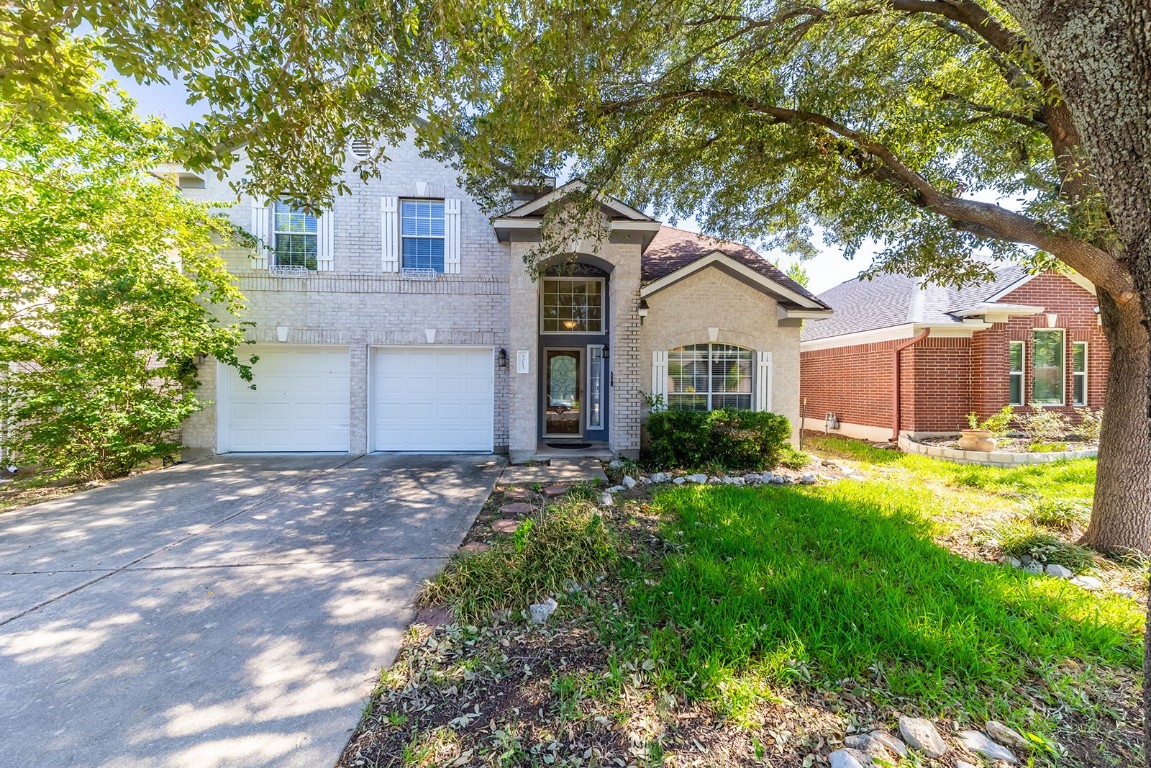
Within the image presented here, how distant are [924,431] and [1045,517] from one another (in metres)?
6.25

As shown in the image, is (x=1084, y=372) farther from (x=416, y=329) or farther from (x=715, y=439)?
(x=416, y=329)

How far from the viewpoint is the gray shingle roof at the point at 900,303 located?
34.6ft

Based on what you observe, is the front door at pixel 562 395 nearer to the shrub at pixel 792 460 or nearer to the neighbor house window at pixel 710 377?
the neighbor house window at pixel 710 377

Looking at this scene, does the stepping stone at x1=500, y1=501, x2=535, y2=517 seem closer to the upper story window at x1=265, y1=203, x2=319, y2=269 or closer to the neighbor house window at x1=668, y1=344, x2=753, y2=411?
the neighbor house window at x1=668, y1=344, x2=753, y2=411

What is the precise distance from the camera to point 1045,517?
4.99 m

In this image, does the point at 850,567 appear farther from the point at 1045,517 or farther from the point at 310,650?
the point at 310,650

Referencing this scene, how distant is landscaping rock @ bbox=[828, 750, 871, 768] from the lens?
1.86 meters

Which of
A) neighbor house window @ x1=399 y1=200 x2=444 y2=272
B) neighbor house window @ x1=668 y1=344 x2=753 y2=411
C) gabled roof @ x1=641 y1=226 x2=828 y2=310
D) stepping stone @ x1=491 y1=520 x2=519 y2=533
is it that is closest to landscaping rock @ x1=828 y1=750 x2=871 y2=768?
stepping stone @ x1=491 y1=520 x2=519 y2=533

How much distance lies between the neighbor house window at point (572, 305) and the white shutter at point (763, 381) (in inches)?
139

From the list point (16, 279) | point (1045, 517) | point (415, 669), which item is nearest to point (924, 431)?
point (1045, 517)

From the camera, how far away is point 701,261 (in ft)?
28.8

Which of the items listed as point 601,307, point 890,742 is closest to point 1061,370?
point 601,307

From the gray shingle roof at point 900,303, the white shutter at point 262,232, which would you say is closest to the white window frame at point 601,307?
the gray shingle roof at point 900,303

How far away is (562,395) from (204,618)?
726 centimetres
